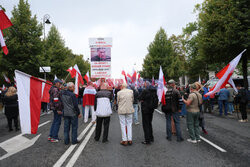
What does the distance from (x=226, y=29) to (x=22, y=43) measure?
72.1ft

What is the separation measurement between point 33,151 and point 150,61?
128 feet

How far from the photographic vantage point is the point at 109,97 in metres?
6.22

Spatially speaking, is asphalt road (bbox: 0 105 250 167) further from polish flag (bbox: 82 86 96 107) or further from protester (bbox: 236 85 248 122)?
protester (bbox: 236 85 248 122)

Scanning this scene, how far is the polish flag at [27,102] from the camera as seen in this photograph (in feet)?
14.6

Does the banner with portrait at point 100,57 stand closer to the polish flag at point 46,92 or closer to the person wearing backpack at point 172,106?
the polish flag at point 46,92

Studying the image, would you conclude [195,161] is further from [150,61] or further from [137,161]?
[150,61]

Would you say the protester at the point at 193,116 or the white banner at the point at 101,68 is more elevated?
the white banner at the point at 101,68

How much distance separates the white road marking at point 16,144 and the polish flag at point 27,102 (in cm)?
110

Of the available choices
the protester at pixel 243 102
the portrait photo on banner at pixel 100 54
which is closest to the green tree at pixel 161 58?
the protester at pixel 243 102

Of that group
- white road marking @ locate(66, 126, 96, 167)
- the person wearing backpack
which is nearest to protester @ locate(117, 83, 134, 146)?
white road marking @ locate(66, 126, 96, 167)

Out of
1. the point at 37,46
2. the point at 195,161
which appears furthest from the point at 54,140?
the point at 37,46

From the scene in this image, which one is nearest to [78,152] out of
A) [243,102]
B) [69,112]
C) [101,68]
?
[69,112]

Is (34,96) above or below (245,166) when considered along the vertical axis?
above

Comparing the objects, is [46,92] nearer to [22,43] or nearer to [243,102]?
[243,102]
